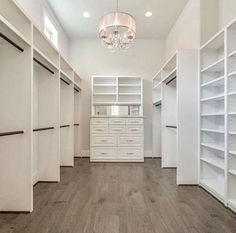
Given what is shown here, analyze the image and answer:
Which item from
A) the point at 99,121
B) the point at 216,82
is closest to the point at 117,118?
the point at 99,121

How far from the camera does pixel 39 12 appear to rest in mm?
4148

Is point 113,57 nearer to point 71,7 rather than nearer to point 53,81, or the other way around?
point 71,7

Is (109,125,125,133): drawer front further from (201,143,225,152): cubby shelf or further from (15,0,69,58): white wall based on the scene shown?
(201,143,225,152): cubby shelf

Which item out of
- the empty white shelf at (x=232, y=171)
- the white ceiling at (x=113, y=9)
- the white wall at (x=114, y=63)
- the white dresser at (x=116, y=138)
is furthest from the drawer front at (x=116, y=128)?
the empty white shelf at (x=232, y=171)

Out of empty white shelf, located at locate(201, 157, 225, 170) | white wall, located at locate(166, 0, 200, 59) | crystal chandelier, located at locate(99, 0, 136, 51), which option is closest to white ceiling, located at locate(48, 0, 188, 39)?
white wall, located at locate(166, 0, 200, 59)

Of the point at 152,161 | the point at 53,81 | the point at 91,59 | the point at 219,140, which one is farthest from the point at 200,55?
the point at 91,59

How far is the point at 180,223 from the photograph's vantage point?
237 cm

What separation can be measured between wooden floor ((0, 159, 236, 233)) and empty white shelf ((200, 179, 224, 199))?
0.34 ft

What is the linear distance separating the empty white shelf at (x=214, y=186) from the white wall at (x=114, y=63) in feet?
10.1

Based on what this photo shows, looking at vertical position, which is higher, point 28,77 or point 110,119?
point 28,77

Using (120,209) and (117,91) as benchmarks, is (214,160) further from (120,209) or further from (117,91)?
(117,91)

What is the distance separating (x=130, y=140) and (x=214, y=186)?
9.23ft

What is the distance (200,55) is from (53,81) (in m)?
2.37

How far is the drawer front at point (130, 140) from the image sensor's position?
5906 mm
